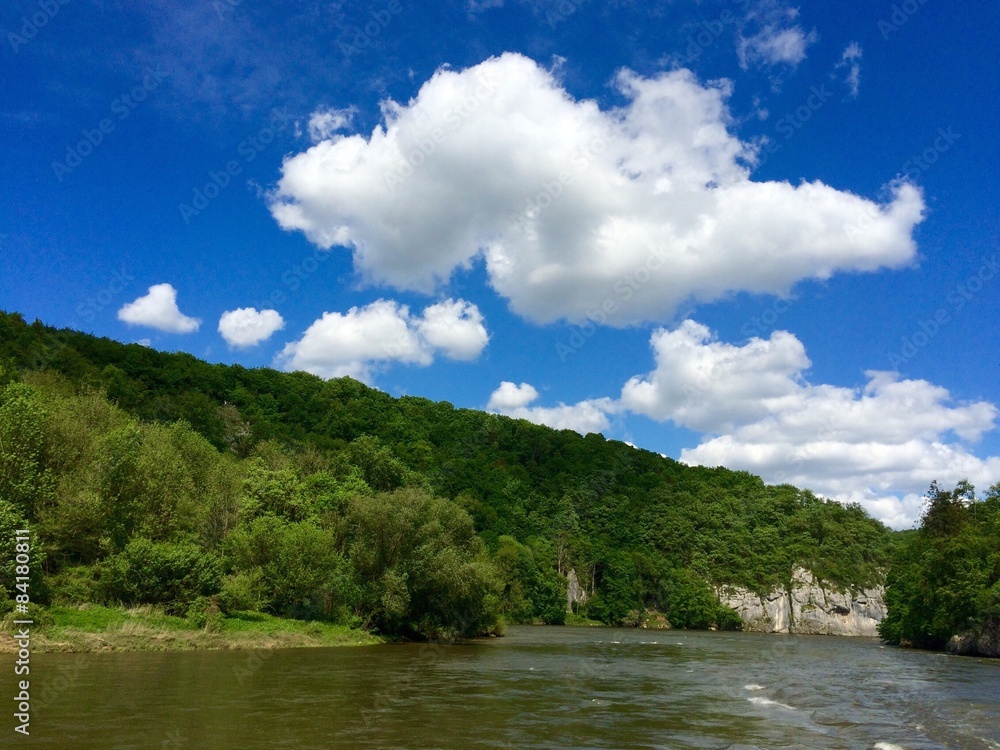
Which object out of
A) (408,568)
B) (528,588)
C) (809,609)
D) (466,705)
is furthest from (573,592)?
(466,705)

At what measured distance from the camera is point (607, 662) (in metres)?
51.3

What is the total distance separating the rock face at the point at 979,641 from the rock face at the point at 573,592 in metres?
83.4

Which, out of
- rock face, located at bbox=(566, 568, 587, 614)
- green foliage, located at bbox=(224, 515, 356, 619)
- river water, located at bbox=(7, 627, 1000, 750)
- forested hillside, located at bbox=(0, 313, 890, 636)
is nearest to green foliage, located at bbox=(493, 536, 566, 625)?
forested hillside, located at bbox=(0, 313, 890, 636)

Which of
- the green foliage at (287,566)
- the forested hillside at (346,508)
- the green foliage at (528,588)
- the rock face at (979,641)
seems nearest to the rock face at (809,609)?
the forested hillside at (346,508)

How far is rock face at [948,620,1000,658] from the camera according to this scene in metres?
67.1

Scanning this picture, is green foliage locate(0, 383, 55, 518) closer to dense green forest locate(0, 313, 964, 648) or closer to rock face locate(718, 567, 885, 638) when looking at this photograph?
dense green forest locate(0, 313, 964, 648)

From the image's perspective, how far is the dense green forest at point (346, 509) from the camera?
159 feet

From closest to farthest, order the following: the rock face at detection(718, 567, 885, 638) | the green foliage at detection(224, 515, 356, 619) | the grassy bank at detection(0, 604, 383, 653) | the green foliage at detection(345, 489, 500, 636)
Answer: the grassy bank at detection(0, 604, 383, 653), the green foliage at detection(224, 515, 356, 619), the green foliage at detection(345, 489, 500, 636), the rock face at detection(718, 567, 885, 638)

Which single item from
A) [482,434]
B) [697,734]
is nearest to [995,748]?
[697,734]

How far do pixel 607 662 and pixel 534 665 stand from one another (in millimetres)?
8305

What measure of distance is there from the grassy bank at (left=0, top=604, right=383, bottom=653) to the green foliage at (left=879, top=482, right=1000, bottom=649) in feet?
195

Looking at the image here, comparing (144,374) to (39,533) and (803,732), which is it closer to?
(39,533)

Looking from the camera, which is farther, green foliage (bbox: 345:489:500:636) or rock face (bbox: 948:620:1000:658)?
rock face (bbox: 948:620:1000:658)

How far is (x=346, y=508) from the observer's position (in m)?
67.9
